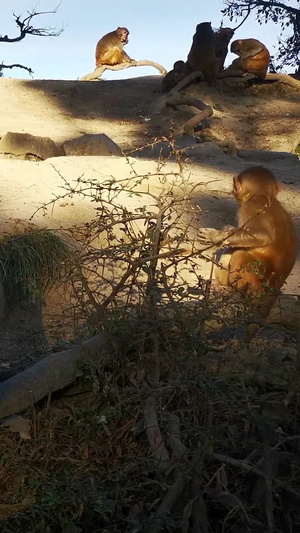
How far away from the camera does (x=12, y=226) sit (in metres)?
7.28

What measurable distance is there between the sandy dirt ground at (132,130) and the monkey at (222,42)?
2.15 feet

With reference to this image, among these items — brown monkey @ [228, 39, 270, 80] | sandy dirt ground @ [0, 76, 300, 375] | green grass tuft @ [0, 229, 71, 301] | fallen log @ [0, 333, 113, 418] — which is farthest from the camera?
brown monkey @ [228, 39, 270, 80]

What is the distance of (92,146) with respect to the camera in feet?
38.4

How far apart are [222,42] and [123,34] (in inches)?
177

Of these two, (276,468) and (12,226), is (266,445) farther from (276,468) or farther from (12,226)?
(12,226)

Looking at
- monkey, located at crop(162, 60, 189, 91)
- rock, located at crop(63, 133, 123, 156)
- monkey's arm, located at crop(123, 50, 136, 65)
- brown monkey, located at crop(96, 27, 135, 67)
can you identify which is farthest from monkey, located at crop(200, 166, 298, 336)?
brown monkey, located at crop(96, 27, 135, 67)

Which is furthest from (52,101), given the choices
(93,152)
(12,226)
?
(12,226)

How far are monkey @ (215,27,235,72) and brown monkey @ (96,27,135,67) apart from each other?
11.8 ft

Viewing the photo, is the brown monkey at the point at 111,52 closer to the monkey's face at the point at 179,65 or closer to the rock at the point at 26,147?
the monkey's face at the point at 179,65

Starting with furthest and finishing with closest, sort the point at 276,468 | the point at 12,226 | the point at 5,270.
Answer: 1. the point at 12,226
2. the point at 5,270
3. the point at 276,468

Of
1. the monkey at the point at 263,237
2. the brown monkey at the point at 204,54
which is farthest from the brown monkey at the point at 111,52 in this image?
the monkey at the point at 263,237

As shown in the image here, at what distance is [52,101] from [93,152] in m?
7.11

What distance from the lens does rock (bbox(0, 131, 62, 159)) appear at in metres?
11.4

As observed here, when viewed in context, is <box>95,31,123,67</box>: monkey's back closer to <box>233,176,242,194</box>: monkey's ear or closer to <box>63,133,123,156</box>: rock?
<box>63,133,123,156</box>: rock
